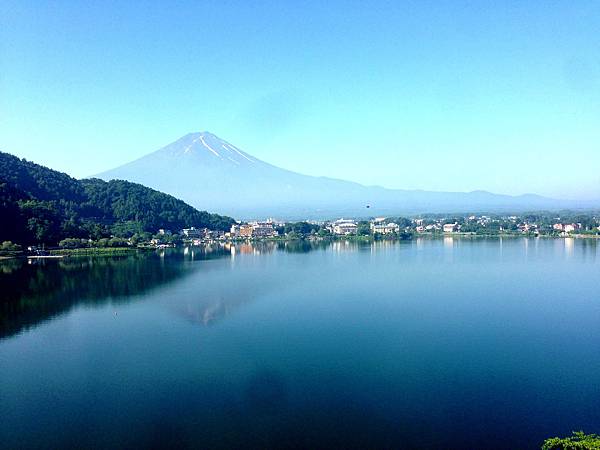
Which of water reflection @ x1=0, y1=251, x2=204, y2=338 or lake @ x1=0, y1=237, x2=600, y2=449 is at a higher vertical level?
water reflection @ x1=0, y1=251, x2=204, y2=338

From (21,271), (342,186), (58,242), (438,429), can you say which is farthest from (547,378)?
(342,186)

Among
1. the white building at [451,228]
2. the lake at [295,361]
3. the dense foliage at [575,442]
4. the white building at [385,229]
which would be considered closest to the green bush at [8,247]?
the lake at [295,361]

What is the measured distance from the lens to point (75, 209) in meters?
20.6

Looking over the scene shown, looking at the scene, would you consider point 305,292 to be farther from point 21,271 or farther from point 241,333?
point 21,271

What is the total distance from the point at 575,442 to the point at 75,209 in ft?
68.8

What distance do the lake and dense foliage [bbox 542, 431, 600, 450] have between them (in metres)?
0.17

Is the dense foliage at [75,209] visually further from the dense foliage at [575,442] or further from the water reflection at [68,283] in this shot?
the dense foliage at [575,442]

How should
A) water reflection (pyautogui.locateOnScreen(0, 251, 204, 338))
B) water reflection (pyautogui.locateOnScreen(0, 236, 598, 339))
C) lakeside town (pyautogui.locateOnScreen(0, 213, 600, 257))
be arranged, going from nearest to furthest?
water reflection (pyautogui.locateOnScreen(0, 251, 204, 338)) → water reflection (pyautogui.locateOnScreen(0, 236, 598, 339)) → lakeside town (pyautogui.locateOnScreen(0, 213, 600, 257))

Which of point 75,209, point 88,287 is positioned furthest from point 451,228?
point 88,287

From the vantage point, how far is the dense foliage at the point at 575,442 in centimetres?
319

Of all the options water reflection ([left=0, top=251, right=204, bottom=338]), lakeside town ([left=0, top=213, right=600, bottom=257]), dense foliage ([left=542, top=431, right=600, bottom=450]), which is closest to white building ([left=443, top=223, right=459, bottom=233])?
lakeside town ([left=0, top=213, right=600, bottom=257])

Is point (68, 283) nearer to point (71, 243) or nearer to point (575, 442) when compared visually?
point (71, 243)

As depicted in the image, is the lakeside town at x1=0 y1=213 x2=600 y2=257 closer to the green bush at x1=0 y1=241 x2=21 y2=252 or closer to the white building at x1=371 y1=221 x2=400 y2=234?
the white building at x1=371 y1=221 x2=400 y2=234

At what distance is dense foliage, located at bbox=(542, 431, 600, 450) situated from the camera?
3.19m
